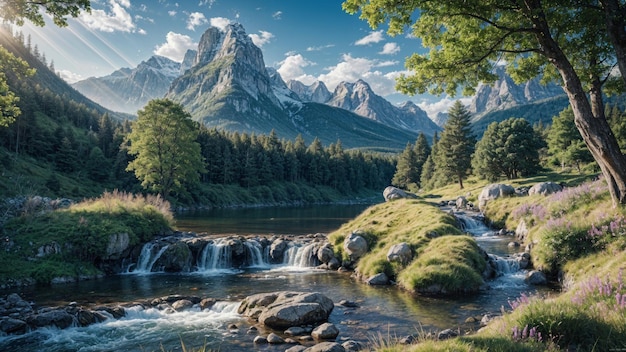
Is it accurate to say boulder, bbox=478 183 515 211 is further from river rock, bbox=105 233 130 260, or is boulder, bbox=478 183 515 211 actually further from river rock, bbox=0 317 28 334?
river rock, bbox=0 317 28 334

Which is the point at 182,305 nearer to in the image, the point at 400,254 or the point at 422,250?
the point at 400,254

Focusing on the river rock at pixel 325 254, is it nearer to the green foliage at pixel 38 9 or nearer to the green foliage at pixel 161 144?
the green foliage at pixel 38 9

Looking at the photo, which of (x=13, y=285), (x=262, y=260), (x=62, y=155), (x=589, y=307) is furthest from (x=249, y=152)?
(x=589, y=307)

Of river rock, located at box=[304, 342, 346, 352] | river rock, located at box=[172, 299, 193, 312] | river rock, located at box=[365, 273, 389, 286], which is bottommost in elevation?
river rock, located at box=[365, 273, 389, 286]

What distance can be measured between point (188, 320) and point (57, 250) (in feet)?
45.3


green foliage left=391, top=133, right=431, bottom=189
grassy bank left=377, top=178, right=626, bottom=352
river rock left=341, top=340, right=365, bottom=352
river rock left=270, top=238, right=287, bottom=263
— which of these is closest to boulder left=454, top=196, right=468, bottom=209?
grassy bank left=377, top=178, right=626, bottom=352

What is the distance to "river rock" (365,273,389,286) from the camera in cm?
2089

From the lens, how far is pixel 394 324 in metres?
14.4

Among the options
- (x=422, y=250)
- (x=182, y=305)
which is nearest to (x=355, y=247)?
(x=422, y=250)

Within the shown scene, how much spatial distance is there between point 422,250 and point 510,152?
52.3 metres

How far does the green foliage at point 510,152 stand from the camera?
6512 cm

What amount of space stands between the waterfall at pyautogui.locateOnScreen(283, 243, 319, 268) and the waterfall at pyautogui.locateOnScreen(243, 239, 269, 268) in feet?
5.46

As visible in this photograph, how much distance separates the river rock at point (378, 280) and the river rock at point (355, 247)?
4309 mm

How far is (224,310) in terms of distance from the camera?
16922mm
